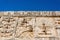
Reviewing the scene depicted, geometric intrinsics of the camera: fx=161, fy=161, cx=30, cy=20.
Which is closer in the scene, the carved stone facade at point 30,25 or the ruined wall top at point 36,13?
the carved stone facade at point 30,25

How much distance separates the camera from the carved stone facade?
4.57 metres

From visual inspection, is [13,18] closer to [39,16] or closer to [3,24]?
[3,24]

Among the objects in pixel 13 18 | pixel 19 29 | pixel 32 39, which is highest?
pixel 13 18

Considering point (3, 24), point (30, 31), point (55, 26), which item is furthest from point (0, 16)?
point (55, 26)

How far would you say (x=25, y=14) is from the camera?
487cm

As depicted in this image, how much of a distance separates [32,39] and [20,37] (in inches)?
13.6

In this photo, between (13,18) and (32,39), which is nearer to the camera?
(32,39)

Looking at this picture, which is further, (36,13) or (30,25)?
(36,13)

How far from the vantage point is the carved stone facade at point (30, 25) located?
4574 mm

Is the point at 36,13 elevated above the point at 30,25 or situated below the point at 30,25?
above

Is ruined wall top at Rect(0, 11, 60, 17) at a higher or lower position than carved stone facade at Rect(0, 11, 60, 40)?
higher

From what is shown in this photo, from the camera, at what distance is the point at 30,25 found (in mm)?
4727

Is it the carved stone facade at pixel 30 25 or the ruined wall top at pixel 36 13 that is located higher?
the ruined wall top at pixel 36 13

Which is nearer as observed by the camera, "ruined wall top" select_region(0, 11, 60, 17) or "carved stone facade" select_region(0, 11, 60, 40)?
"carved stone facade" select_region(0, 11, 60, 40)
